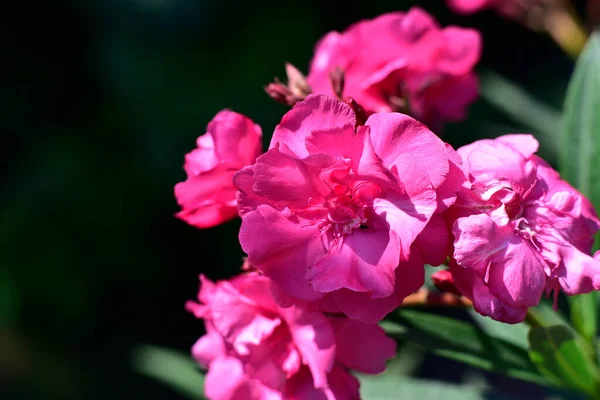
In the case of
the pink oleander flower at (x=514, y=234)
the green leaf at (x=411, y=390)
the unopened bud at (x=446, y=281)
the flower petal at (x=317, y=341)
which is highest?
the pink oleander flower at (x=514, y=234)

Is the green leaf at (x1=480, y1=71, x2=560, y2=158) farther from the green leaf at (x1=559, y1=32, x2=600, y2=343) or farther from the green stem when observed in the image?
the green leaf at (x1=559, y1=32, x2=600, y2=343)

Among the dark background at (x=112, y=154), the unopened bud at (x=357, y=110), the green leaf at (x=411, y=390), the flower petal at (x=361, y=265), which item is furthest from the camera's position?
the dark background at (x=112, y=154)

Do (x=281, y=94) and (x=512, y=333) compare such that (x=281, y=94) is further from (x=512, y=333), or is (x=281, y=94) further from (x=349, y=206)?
(x=512, y=333)

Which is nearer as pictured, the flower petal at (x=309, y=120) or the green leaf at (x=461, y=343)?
the flower petal at (x=309, y=120)

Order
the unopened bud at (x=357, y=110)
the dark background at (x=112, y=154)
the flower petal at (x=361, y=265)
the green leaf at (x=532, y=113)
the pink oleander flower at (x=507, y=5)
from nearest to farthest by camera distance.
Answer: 1. the flower petal at (x=361, y=265)
2. the unopened bud at (x=357, y=110)
3. the pink oleander flower at (x=507, y=5)
4. the green leaf at (x=532, y=113)
5. the dark background at (x=112, y=154)

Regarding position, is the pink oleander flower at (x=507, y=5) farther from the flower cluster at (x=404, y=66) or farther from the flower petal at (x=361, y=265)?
the flower petal at (x=361, y=265)

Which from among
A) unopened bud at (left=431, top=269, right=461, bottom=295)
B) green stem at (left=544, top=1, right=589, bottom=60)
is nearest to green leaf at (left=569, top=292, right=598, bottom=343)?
unopened bud at (left=431, top=269, right=461, bottom=295)

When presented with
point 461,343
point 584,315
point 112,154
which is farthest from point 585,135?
point 112,154

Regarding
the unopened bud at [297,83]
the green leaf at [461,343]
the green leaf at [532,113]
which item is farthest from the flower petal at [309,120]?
the green leaf at [532,113]
